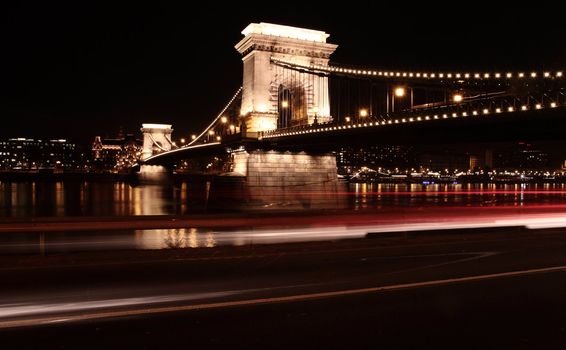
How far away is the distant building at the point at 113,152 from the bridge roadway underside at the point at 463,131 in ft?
358

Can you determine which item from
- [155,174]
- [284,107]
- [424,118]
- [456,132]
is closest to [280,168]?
[284,107]

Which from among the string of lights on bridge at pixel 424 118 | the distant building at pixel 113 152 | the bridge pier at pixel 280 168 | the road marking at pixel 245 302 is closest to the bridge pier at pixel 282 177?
the bridge pier at pixel 280 168

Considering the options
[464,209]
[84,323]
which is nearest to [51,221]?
[84,323]

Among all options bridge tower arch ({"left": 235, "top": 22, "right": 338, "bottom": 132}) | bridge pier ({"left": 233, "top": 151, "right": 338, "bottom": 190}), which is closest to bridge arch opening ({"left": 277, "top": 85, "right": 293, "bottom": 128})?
bridge tower arch ({"left": 235, "top": 22, "right": 338, "bottom": 132})

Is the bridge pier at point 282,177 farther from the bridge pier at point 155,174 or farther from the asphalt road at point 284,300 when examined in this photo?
the bridge pier at point 155,174

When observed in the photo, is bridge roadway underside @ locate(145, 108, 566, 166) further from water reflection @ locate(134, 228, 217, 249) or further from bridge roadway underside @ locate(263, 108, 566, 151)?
water reflection @ locate(134, 228, 217, 249)

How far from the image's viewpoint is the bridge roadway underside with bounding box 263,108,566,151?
22.8 meters

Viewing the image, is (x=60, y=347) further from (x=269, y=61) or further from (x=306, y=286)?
(x=269, y=61)

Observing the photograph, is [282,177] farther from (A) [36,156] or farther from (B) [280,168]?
(A) [36,156]

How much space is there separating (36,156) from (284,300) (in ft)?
552

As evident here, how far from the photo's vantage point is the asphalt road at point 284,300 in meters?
5.21

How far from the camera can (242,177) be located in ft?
155

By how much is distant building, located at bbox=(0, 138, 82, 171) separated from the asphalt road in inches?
5465

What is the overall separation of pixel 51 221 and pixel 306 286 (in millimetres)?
6631
